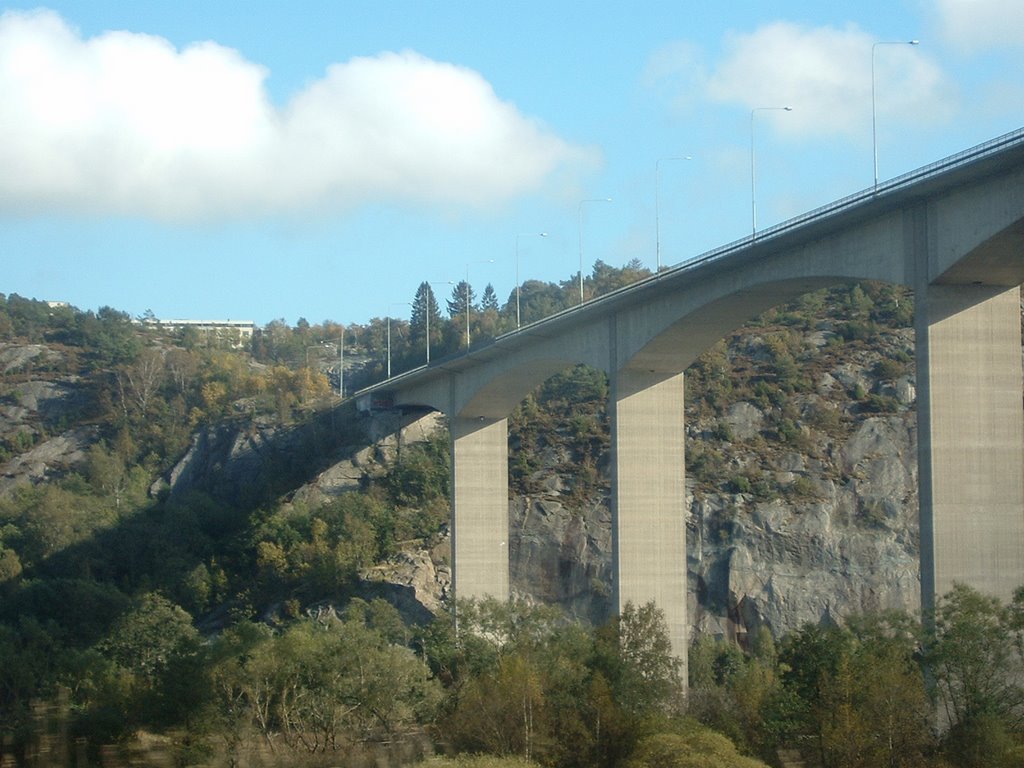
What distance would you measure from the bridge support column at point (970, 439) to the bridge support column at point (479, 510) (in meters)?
27.3

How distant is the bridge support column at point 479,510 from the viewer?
184ft

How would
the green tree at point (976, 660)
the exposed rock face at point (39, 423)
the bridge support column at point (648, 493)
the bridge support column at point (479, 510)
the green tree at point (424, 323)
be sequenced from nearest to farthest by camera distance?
1. the green tree at point (976, 660)
2. the bridge support column at point (648, 493)
3. the bridge support column at point (479, 510)
4. the exposed rock face at point (39, 423)
5. the green tree at point (424, 323)

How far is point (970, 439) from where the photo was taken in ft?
99.8

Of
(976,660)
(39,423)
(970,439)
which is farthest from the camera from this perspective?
(39,423)

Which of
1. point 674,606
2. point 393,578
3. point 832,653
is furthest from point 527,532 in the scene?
point 832,653

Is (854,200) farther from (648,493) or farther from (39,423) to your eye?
(39,423)

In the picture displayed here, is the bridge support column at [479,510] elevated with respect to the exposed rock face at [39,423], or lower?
lower

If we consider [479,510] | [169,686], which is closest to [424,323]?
[479,510]

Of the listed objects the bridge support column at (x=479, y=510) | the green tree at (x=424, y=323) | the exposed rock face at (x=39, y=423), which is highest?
the green tree at (x=424, y=323)

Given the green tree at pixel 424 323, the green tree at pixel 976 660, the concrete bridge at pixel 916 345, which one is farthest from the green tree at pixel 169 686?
the green tree at pixel 424 323

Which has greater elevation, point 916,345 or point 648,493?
point 916,345

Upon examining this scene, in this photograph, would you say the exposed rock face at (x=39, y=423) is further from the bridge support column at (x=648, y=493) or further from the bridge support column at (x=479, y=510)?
the bridge support column at (x=648, y=493)

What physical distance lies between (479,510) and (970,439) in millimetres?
28504

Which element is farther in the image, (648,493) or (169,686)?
(648,493)
